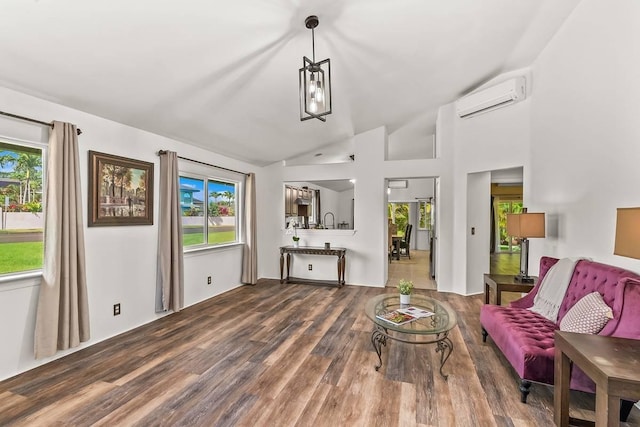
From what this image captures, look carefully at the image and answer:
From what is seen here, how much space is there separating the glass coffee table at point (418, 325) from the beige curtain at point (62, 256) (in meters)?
2.72

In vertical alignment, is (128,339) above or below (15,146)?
below

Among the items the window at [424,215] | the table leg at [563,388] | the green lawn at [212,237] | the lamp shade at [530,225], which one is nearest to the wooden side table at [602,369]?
the table leg at [563,388]

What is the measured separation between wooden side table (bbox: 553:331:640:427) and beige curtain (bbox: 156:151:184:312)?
155 inches

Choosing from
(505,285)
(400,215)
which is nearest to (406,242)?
(400,215)

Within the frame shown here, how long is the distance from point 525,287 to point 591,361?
1995 mm

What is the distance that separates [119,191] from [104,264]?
0.81m

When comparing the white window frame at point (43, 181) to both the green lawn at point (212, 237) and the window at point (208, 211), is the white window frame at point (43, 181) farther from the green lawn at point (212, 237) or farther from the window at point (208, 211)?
the green lawn at point (212, 237)

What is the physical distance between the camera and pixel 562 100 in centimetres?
342

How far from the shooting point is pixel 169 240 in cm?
381

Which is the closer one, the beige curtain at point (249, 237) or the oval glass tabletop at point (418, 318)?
the oval glass tabletop at point (418, 318)

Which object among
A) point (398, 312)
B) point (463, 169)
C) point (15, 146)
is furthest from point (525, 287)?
point (15, 146)

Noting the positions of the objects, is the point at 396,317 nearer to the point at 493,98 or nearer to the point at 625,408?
the point at 625,408

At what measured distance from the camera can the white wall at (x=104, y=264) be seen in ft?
8.05

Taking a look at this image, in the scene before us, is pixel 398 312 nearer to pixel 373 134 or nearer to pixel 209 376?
pixel 209 376
